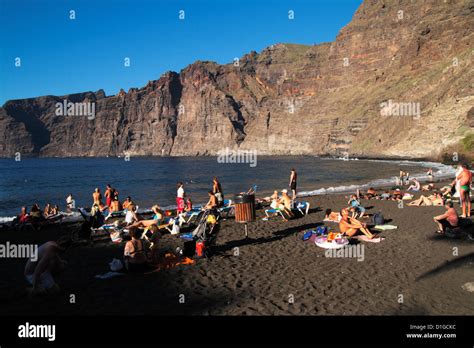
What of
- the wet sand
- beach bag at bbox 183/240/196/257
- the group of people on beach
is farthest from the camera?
beach bag at bbox 183/240/196/257

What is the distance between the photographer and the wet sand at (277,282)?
23.6ft

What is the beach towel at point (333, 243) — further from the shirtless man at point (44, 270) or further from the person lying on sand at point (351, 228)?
the shirtless man at point (44, 270)

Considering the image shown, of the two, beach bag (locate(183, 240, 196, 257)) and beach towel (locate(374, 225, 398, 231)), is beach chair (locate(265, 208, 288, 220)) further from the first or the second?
beach bag (locate(183, 240, 196, 257))

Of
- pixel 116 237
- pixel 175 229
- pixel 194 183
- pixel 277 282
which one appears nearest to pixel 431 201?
pixel 175 229

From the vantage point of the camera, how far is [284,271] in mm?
9430

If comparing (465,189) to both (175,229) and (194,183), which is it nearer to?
(175,229)

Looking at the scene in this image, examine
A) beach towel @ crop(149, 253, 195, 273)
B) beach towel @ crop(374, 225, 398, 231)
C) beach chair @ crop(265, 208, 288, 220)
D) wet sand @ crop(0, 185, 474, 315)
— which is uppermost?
beach chair @ crop(265, 208, 288, 220)

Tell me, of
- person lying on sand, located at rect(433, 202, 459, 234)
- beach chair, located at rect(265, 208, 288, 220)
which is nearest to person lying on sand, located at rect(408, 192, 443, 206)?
person lying on sand, located at rect(433, 202, 459, 234)

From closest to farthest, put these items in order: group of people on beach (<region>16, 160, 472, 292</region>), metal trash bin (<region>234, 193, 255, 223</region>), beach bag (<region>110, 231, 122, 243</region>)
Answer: group of people on beach (<region>16, 160, 472, 292</region>)
metal trash bin (<region>234, 193, 255, 223</region>)
beach bag (<region>110, 231, 122, 243</region>)

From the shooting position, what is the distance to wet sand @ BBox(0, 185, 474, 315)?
7.18m

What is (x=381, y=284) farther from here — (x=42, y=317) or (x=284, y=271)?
(x=42, y=317)

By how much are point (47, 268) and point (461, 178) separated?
14165 millimetres

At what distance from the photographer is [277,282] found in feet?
28.2

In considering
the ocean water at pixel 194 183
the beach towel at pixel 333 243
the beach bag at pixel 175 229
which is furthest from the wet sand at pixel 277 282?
the ocean water at pixel 194 183
